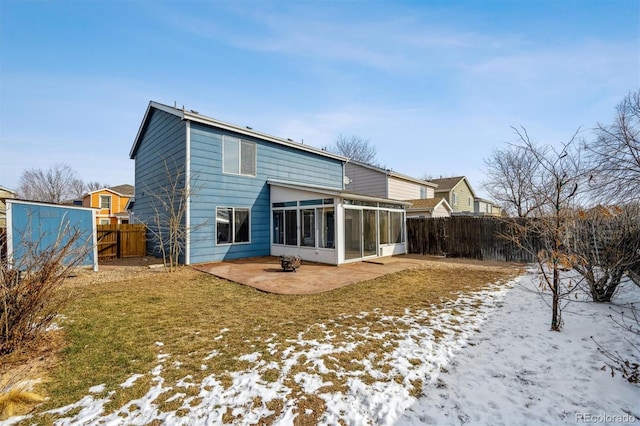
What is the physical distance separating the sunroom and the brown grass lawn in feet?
10.6

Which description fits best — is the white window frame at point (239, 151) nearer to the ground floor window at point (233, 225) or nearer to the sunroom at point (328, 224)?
the sunroom at point (328, 224)

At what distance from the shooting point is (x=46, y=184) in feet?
117

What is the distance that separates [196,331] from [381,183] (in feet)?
52.9

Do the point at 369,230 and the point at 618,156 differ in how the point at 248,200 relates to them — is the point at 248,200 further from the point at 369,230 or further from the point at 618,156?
the point at 618,156

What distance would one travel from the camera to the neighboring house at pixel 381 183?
61.1 feet

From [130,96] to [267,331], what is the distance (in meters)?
12.0

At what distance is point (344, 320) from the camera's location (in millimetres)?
4824

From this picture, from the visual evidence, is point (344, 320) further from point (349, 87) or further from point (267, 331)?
point (349, 87)

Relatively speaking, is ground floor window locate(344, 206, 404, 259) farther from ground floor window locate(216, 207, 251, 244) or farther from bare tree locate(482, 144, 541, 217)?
bare tree locate(482, 144, 541, 217)

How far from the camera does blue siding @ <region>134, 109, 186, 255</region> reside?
35.1 feet

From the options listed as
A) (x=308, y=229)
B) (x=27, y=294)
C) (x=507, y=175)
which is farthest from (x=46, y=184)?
(x=507, y=175)

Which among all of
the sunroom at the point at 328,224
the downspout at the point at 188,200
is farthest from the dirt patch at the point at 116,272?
the sunroom at the point at 328,224

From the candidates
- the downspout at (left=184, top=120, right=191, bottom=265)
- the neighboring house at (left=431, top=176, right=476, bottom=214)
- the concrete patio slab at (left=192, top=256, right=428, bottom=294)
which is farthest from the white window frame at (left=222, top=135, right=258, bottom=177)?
the neighboring house at (left=431, top=176, right=476, bottom=214)

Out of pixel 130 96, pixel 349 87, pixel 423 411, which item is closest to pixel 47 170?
pixel 130 96
